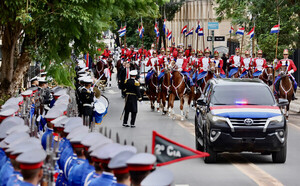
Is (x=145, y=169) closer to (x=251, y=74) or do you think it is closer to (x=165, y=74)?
(x=165, y=74)

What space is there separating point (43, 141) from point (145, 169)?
512 centimetres

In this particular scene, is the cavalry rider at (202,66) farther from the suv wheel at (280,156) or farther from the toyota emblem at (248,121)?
the toyota emblem at (248,121)

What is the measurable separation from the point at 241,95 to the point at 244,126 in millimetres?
1204

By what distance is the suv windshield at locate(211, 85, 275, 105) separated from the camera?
16391mm

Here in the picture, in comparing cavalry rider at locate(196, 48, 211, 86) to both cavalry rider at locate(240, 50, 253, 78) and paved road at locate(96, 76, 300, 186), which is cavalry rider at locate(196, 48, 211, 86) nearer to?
cavalry rider at locate(240, 50, 253, 78)

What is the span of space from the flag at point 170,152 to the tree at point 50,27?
9.96m

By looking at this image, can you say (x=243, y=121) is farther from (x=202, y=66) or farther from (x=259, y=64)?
(x=259, y=64)

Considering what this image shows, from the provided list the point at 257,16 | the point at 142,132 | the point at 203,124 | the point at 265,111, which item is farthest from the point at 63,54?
the point at 257,16

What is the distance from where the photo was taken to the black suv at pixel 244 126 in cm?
1541

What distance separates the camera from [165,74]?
27047mm

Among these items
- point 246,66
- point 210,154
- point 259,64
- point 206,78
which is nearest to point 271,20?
point 246,66

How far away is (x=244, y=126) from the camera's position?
15523 mm

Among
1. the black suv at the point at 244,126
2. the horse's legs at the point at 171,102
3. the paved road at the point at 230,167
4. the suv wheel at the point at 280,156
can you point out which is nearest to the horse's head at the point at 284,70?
the paved road at the point at 230,167

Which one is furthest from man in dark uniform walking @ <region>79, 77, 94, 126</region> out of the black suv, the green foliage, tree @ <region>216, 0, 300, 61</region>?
tree @ <region>216, 0, 300, 61</region>
